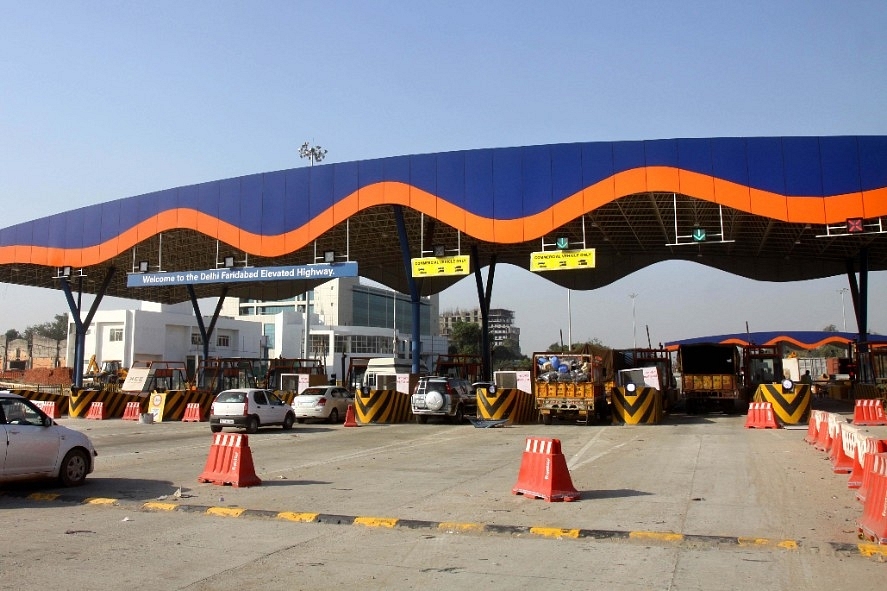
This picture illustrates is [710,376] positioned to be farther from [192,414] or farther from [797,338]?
[797,338]

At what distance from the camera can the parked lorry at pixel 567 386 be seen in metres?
25.3

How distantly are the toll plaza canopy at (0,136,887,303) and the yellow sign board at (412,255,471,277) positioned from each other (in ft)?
4.12

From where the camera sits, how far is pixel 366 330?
109438 millimetres

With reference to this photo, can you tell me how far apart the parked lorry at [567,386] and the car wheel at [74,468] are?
1709 centimetres

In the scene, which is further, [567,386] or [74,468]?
[567,386]

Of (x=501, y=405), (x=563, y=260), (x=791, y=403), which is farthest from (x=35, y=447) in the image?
(x=791, y=403)

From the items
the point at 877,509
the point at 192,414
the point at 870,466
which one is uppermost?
the point at 870,466

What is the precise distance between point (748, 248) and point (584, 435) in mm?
A: 21121

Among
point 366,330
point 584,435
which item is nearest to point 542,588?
point 584,435

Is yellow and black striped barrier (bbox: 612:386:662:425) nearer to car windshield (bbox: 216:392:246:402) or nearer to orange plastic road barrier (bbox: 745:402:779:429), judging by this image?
orange plastic road barrier (bbox: 745:402:779:429)

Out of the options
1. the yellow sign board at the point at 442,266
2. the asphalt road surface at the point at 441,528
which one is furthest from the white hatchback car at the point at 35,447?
the yellow sign board at the point at 442,266

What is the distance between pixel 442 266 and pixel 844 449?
63.2ft

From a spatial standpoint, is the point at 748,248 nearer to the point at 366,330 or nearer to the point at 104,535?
the point at 104,535

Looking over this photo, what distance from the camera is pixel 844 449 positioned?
12.5 m
